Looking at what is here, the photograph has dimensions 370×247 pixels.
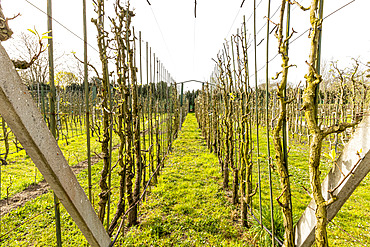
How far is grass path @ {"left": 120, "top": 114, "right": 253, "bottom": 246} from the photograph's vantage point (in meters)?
2.92

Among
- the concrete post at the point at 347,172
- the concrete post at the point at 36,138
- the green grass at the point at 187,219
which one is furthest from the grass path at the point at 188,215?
the concrete post at the point at 36,138

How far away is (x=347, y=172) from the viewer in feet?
3.87

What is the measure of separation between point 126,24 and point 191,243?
341 centimetres

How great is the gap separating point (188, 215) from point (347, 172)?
9.87 ft

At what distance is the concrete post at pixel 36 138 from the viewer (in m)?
0.82

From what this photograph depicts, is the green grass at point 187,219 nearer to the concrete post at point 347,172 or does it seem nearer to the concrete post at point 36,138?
A: the concrete post at point 347,172

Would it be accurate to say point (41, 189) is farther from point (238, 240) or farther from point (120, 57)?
point (238, 240)

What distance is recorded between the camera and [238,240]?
285cm

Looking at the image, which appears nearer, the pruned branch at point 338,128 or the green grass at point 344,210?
the pruned branch at point 338,128

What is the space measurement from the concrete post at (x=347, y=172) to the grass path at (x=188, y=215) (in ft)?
5.56

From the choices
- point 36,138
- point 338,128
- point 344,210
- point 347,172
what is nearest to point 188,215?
point 347,172

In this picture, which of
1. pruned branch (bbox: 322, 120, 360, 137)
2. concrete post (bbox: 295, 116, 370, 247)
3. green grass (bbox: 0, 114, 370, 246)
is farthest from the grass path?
pruned branch (bbox: 322, 120, 360, 137)

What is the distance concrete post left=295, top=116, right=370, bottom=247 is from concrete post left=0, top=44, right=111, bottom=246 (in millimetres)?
1630

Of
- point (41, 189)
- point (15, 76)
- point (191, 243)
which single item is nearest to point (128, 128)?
point (15, 76)
